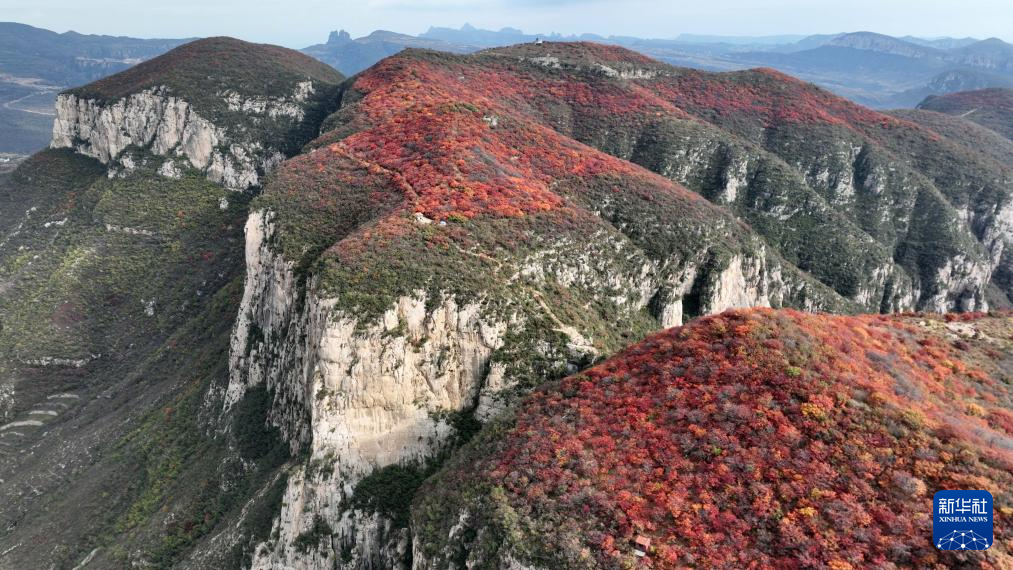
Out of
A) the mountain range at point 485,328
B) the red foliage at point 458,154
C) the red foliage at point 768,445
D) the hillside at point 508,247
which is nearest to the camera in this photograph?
the red foliage at point 768,445

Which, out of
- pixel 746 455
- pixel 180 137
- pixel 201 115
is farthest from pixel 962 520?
pixel 180 137

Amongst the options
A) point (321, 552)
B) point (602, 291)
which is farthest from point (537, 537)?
point (602, 291)

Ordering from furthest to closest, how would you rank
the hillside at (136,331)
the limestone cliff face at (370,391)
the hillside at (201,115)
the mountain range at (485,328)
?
1. the hillside at (201,115)
2. the hillside at (136,331)
3. the limestone cliff face at (370,391)
4. the mountain range at (485,328)

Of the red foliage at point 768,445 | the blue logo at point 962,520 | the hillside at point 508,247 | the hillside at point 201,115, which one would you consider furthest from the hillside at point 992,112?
the hillside at point 201,115

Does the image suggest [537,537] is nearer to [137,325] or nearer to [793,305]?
[793,305]

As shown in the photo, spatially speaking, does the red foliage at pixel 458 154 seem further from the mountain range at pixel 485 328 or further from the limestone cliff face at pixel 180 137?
the limestone cliff face at pixel 180 137

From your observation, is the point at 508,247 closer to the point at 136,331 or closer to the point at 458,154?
the point at 458,154

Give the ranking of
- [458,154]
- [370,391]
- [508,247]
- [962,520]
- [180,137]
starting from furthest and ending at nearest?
[180,137]
[458,154]
[508,247]
[370,391]
[962,520]
